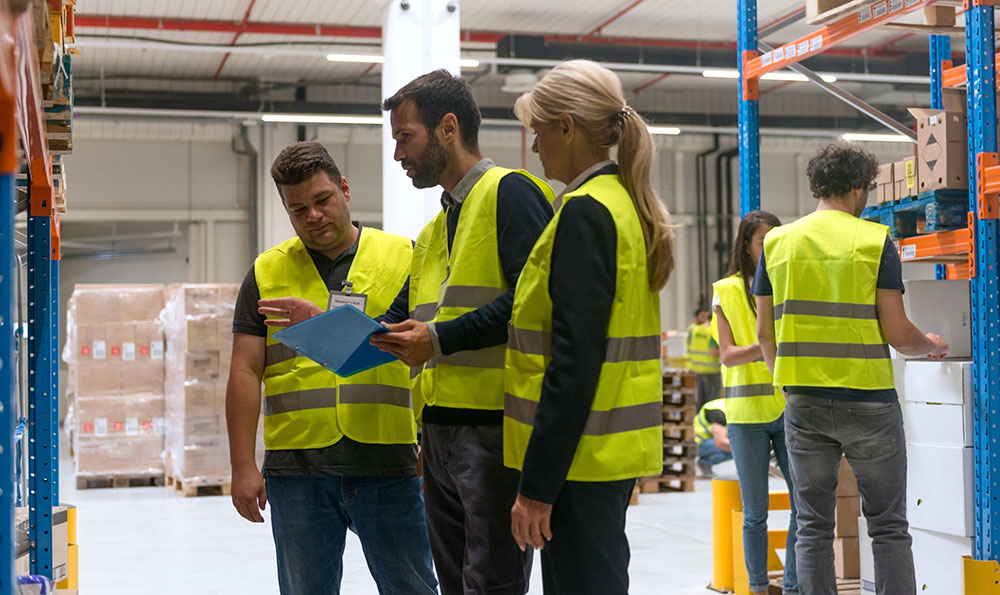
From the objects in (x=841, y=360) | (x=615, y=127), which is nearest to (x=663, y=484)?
(x=841, y=360)

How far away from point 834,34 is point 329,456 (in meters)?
3.60

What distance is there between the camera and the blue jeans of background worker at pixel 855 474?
4.00 m

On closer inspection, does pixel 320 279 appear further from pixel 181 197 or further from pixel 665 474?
pixel 181 197

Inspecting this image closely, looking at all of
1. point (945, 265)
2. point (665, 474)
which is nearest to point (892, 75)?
point (665, 474)

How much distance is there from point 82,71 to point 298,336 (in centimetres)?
1577

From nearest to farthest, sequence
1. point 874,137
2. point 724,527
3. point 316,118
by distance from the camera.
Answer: point 724,527 → point 316,118 → point 874,137

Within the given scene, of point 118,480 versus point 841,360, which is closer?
point 841,360

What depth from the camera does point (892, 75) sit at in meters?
15.5

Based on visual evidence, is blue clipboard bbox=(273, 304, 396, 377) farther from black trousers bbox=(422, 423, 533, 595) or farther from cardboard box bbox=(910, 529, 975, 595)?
cardboard box bbox=(910, 529, 975, 595)

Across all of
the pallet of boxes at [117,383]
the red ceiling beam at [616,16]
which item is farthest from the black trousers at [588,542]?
the red ceiling beam at [616,16]

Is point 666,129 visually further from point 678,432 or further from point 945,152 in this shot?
point 945,152

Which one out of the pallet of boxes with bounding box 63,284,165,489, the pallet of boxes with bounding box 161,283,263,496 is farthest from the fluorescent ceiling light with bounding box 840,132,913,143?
the pallet of boxes with bounding box 63,284,165,489

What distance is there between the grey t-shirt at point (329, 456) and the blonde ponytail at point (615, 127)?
39.4 inches

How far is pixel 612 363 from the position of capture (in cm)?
231
